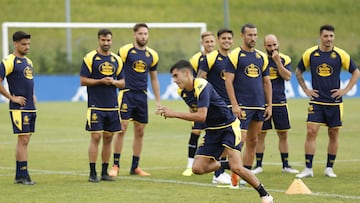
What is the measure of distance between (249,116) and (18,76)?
3.72 meters

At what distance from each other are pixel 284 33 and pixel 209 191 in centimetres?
4385

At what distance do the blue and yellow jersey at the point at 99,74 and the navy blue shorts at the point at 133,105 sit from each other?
0.98 metres

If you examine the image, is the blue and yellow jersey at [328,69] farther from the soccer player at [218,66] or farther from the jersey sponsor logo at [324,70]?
the soccer player at [218,66]

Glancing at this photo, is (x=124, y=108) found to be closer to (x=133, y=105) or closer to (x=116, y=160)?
(x=133, y=105)

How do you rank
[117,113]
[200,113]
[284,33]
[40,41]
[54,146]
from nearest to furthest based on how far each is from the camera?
1. [200,113]
2. [117,113]
3. [54,146]
4. [40,41]
5. [284,33]

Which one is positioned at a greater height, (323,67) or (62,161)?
(323,67)

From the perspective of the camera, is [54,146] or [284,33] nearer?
[54,146]

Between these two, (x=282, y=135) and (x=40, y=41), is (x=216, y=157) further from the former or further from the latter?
(x=40, y=41)

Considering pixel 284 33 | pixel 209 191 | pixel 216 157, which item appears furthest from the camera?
pixel 284 33

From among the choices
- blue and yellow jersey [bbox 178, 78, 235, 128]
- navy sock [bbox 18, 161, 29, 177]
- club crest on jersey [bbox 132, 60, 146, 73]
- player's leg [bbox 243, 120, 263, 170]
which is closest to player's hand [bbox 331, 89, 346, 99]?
player's leg [bbox 243, 120, 263, 170]

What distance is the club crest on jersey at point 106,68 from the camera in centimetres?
1459

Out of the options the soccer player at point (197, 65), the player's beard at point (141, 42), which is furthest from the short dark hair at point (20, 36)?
the soccer player at point (197, 65)

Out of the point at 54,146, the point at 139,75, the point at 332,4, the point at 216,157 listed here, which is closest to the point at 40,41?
the point at 332,4

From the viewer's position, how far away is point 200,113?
1122 cm
